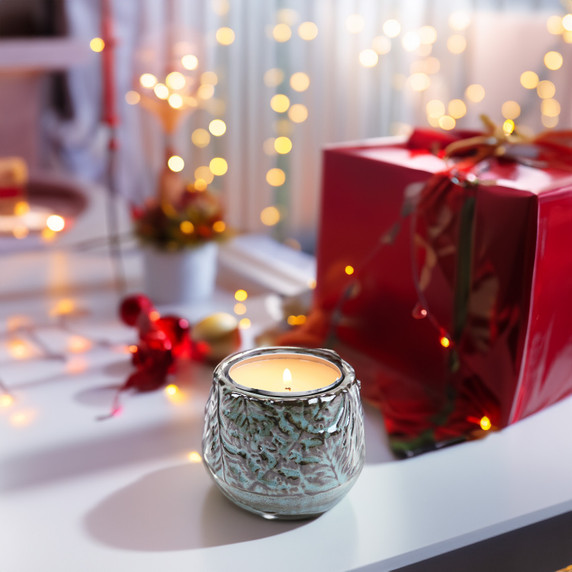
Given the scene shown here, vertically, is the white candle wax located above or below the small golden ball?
above

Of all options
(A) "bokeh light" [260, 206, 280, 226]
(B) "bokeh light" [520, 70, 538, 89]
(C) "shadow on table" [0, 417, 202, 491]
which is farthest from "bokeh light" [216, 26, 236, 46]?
(C) "shadow on table" [0, 417, 202, 491]

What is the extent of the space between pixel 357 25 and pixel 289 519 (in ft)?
6.34

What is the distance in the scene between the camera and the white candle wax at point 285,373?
0.50 m

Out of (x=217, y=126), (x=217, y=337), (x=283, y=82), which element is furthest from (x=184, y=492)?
(x=283, y=82)

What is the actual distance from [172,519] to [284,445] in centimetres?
9

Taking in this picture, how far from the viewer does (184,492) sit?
19.9 inches

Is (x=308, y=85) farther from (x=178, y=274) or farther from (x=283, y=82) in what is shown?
(x=178, y=274)

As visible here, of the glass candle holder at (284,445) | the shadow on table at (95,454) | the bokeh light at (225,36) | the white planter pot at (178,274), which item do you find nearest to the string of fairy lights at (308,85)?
the bokeh light at (225,36)

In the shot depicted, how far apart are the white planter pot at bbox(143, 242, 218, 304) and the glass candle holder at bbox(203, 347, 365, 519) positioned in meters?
0.38

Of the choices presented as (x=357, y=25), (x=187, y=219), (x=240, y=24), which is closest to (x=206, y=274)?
(x=187, y=219)

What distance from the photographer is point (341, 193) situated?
0.70 meters

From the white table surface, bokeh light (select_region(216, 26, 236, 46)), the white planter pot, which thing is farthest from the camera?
bokeh light (select_region(216, 26, 236, 46))

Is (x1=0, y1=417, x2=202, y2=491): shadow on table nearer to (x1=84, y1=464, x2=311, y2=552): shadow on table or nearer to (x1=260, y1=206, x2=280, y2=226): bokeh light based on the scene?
(x1=84, y1=464, x2=311, y2=552): shadow on table

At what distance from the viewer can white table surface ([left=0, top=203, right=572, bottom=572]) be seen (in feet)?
1.45
